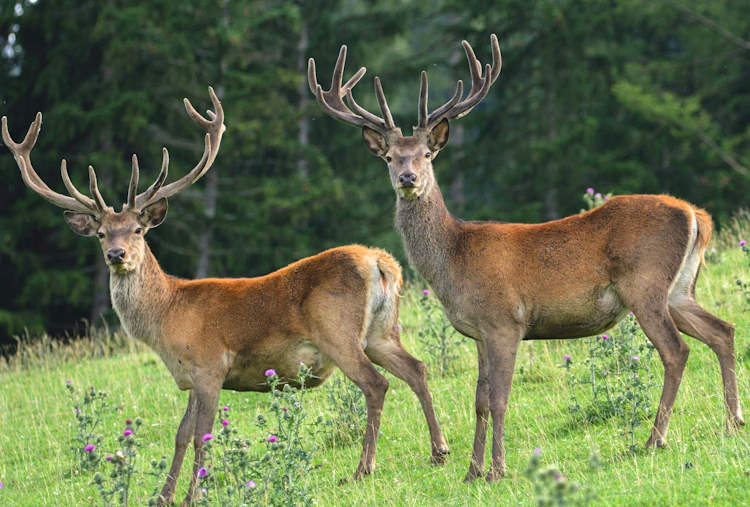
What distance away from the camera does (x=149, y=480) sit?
24.9 feet

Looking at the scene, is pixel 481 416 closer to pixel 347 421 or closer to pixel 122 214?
pixel 347 421

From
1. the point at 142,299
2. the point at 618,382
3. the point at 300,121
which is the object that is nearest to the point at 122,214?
the point at 142,299

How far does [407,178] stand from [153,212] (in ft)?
6.99

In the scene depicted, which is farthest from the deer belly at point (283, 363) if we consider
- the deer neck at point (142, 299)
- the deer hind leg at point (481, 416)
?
the deer hind leg at point (481, 416)

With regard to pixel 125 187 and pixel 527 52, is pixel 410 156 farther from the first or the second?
pixel 527 52

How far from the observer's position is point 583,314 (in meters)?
6.35

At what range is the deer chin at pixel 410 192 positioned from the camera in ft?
22.6

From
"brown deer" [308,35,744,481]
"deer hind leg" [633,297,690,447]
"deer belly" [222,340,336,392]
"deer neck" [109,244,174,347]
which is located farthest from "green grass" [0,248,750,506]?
"deer neck" [109,244,174,347]

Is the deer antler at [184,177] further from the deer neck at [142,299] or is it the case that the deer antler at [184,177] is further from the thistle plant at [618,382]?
the thistle plant at [618,382]

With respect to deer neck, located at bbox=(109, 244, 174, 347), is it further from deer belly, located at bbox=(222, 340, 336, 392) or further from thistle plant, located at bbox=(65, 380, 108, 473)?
deer belly, located at bbox=(222, 340, 336, 392)

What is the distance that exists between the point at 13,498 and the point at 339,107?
3.97m

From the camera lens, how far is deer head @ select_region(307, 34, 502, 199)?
6949 mm

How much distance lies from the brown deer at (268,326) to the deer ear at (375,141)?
2.63ft

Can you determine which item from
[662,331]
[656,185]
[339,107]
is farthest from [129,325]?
[656,185]
